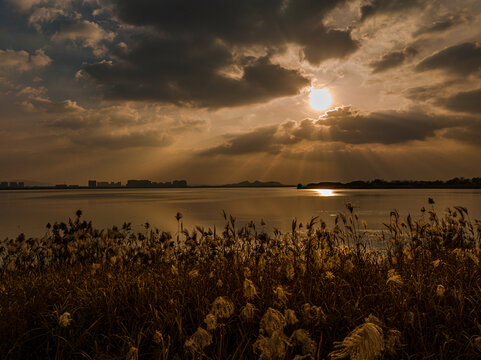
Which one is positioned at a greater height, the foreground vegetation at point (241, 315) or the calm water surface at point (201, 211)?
the foreground vegetation at point (241, 315)

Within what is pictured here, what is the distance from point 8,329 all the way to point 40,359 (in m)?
0.62

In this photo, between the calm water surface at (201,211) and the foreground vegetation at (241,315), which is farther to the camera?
the calm water surface at (201,211)

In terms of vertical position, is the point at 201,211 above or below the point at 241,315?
below

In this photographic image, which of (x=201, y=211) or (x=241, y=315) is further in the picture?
(x=201, y=211)

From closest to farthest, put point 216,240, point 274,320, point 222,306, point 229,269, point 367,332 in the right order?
point 367,332, point 274,320, point 222,306, point 229,269, point 216,240

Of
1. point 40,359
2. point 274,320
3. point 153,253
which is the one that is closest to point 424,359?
point 274,320

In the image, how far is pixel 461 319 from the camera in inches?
143

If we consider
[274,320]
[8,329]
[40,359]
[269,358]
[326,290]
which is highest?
[274,320]

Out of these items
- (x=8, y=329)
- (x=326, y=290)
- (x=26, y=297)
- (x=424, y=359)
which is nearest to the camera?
(x=424, y=359)

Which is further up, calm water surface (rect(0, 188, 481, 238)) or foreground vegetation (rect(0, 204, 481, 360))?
foreground vegetation (rect(0, 204, 481, 360))

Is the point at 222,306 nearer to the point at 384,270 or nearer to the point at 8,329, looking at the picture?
the point at 8,329

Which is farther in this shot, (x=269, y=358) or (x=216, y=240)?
(x=216, y=240)

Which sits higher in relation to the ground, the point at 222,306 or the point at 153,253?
the point at 222,306

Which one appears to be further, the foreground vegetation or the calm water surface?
the calm water surface
